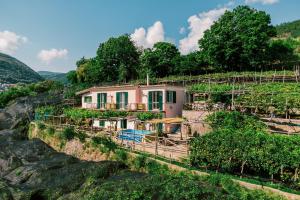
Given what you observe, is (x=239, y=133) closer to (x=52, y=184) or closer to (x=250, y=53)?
(x=52, y=184)

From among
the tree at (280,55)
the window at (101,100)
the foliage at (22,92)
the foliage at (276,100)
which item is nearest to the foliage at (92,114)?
the window at (101,100)

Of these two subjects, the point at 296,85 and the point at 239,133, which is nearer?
the point at 239,133

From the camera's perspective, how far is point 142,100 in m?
30.7

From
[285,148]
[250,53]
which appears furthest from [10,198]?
[250,53]

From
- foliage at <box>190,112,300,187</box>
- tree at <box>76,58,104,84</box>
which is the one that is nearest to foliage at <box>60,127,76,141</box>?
foliage at <box>190,112,300,187</box>

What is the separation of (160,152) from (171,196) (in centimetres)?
632

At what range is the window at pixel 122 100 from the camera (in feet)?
104

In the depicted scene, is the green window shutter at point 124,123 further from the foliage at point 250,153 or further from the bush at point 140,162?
the foliage at point 250,153

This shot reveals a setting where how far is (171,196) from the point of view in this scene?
13992mm

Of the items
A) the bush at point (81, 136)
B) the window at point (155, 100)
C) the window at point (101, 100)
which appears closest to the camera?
the bush at point (81, 136)

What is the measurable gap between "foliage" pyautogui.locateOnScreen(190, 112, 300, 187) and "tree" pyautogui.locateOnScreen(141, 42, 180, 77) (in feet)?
114

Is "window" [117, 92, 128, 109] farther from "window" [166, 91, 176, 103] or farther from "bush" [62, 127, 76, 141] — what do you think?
"bush" [62, 127, 76, 141]

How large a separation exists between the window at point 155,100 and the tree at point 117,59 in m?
26.7

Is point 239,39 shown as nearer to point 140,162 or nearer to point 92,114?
point 92,114
